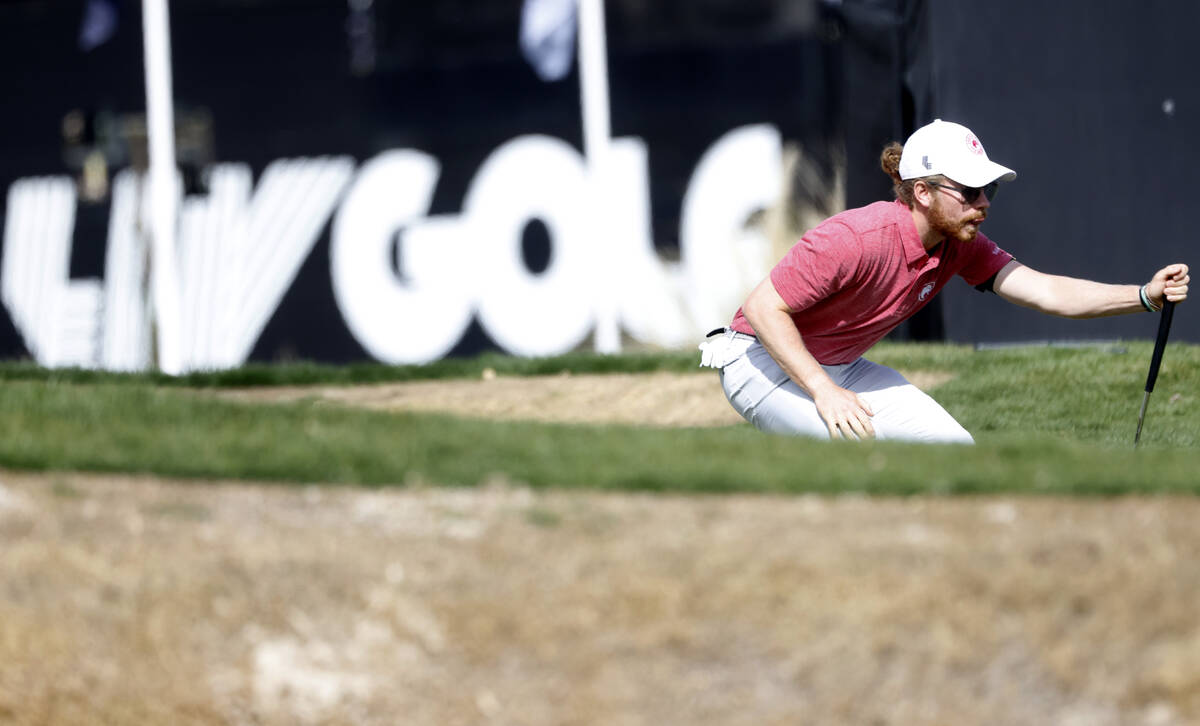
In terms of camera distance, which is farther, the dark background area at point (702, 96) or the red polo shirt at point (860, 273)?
the dark background area at point (702, 96)

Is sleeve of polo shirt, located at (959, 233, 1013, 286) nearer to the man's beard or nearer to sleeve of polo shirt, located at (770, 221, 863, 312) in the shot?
the man's beard

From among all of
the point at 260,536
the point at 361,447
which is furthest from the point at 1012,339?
the point at 260,536

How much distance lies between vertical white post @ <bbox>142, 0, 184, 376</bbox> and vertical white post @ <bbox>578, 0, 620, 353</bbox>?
3189 mm

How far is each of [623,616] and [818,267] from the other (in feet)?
6.26

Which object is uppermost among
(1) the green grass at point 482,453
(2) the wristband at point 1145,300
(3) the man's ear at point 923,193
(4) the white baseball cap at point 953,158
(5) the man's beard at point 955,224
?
(4) the white baseball cap at point 953,158

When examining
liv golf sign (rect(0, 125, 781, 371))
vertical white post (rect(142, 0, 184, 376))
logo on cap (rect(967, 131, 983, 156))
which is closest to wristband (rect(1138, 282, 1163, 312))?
logo on cap (rect(967, 131, 983, 156))

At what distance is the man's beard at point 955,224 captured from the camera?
439cm

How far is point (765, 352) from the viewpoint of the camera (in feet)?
15.6

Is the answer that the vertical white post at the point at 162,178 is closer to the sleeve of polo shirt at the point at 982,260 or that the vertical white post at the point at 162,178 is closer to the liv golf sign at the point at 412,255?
the liv golf sign at the point at 412,255

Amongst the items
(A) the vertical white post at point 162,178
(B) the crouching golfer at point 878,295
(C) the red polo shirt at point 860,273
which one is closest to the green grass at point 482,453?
(B) the crouching golfer at point 878,295

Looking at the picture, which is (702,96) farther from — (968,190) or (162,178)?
(968,190)

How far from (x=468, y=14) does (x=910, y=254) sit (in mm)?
6570

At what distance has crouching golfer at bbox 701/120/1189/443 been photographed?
4.32 meters

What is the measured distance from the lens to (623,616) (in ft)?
8.91
